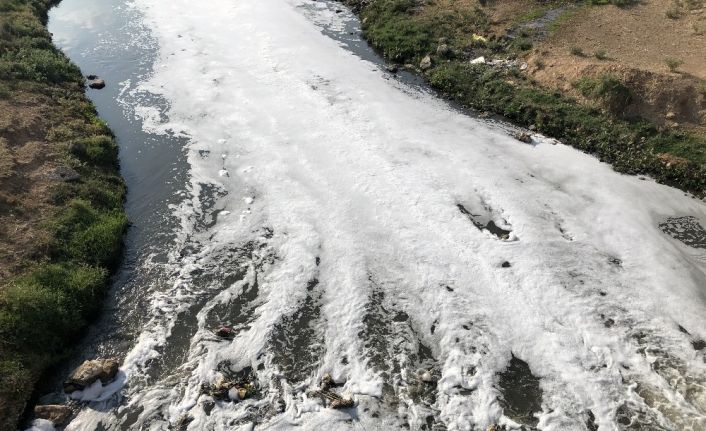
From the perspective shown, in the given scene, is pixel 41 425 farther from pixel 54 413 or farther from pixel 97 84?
pixel 97 84

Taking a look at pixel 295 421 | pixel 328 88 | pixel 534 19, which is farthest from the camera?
pixel 534 19

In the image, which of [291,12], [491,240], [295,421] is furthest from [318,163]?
[291,12]

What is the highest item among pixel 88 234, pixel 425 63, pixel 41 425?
pixel 425 63

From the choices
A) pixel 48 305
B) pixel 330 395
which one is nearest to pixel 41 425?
pixel 48 305

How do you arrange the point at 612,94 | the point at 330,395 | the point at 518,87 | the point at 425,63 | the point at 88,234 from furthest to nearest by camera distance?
the point at 425,63 → the point at 518,87 → the point at 612,94 → the point at 88,234 → the point at 330,395

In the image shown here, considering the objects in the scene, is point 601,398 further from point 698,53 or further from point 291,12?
point 291,12

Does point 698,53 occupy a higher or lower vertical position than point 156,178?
higher

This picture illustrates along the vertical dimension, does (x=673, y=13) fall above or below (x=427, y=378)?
above

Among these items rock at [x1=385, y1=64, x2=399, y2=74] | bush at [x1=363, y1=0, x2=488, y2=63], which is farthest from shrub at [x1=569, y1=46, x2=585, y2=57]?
rock at [x1=385, y1=64, x2=399, y2=74]
